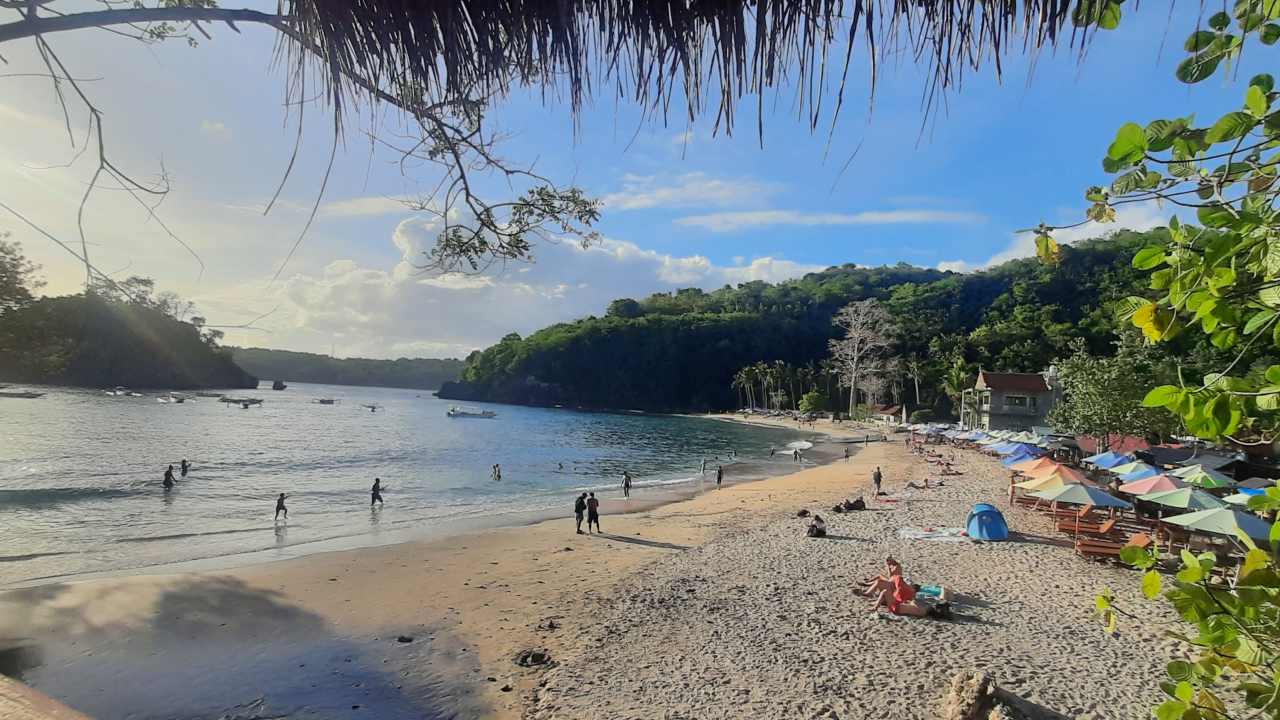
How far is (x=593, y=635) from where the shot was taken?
10031 mm

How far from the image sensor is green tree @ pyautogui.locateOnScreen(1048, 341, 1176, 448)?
24594mm

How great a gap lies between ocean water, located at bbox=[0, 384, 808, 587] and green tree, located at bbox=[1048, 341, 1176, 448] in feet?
54.9

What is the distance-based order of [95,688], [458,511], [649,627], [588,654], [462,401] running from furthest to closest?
1. [462,401]
2. [458,511]
3. [649,627]
4. [588,654]
5. [95,688]

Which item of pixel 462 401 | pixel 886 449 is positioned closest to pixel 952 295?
pixel 886 449

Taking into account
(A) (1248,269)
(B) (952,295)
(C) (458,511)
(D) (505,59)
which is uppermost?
(B) (952,295)

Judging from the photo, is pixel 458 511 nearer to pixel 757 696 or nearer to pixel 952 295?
pixel 757 696

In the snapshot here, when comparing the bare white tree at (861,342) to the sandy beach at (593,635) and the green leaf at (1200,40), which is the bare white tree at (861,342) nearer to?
the sandy beach at (593,635)

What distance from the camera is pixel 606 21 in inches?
83.4

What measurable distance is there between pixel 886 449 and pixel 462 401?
126 m

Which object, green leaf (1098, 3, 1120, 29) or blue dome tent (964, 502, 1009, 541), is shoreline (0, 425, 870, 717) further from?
green leaf (1098, 3, 1120, 29)

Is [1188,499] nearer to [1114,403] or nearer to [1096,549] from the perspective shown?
[1096,549]

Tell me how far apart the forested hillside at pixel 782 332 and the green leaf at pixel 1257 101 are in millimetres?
90610

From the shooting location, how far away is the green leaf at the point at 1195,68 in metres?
1.25

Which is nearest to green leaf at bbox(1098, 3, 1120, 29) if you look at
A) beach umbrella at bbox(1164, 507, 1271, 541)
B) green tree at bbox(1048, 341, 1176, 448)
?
beach umbrella at bbox(1164, 507, 1271, 541)
